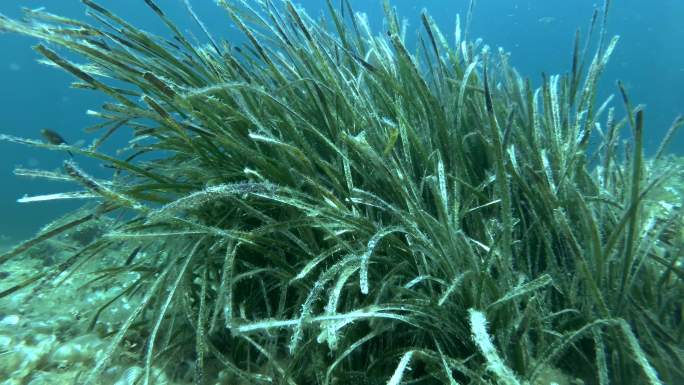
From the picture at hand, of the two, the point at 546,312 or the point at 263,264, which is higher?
the point at 263,264

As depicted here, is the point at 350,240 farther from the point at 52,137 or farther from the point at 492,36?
the point at 492,36

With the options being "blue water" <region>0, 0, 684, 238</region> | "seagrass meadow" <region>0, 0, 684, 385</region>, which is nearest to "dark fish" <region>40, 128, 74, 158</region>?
"seagrass meadow" <region>0, 0, 684, 385</region>

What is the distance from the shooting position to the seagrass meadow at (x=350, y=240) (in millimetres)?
1223

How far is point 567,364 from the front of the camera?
138 centimetres

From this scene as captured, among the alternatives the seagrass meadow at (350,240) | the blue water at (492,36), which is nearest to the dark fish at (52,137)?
the seagrass meadow at (350,240)

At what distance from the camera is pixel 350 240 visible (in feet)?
4.99

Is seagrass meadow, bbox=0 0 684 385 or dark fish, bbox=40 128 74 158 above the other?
dark fish, bbox=40 128 74 158

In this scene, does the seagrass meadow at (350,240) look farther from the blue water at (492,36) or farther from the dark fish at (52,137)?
the blue water at (492,36)

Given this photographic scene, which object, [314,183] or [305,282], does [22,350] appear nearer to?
[305,282]

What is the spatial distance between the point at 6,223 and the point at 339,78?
18360mm

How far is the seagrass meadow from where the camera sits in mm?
1223

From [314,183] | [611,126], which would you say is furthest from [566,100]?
[314,183]

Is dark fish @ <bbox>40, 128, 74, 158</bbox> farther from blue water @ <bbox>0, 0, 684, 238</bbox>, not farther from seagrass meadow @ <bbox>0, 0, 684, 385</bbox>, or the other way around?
blue water @ <bbox>0, 0, 684, 238</bbox>

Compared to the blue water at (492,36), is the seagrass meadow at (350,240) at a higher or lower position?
lower
